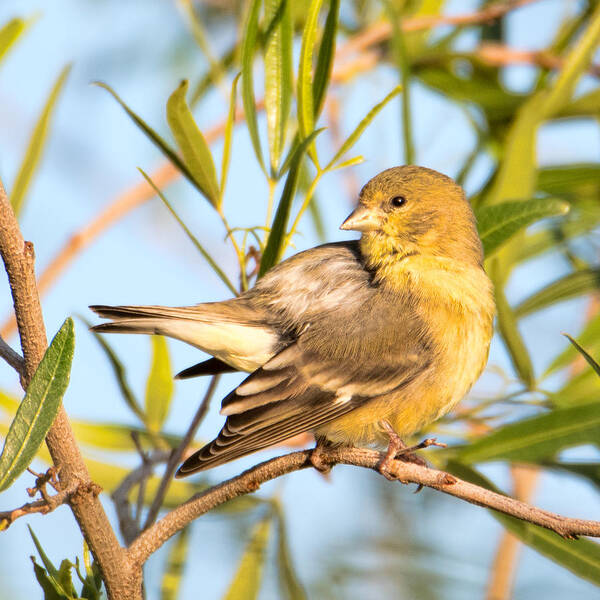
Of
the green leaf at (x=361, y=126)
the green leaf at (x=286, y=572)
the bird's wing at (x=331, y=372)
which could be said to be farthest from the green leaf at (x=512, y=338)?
the green leaf at (x=286, y=572)

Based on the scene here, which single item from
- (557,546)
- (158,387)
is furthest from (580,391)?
(158,387)

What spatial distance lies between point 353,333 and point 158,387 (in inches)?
24.5

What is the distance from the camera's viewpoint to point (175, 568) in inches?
111

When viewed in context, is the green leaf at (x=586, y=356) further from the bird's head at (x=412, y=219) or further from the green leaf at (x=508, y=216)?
the bird's head at (x=412, y=219)

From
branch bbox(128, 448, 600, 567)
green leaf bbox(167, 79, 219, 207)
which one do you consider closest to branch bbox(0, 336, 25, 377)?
branch bbox(128, 448, 600, 567)

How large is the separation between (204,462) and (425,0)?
248 centimetres

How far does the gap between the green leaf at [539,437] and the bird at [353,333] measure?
0.51 ft

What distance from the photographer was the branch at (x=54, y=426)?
1.59 metres

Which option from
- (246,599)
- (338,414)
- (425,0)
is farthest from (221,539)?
(425,0)

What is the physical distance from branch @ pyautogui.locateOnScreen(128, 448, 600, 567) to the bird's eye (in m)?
1.10

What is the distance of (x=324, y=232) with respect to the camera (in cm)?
334

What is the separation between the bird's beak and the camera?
9.65 feet

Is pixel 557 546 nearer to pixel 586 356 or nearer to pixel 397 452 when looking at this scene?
pixel 397 452

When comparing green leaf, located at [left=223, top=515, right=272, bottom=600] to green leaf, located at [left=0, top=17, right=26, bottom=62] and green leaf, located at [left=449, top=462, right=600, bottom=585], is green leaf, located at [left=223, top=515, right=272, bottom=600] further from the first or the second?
green leaf, located at [left=0, top=17, right=26, bottom=62]
